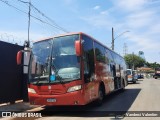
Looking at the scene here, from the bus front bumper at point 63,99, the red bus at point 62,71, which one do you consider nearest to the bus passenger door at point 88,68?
the red bus at point 62,71

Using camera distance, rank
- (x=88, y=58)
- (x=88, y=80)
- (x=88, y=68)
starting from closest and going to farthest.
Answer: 1. (x=88, y=80)
2. (x=88, y=68)
3. (x=88, y=58)

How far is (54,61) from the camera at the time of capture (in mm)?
10836

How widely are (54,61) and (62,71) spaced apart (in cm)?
57

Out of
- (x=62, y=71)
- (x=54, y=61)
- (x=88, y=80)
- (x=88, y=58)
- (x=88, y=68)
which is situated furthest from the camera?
(x=88, y=58)

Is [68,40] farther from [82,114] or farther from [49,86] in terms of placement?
[82,114]

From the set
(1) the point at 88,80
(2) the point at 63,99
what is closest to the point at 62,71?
(2) the point at 63,99

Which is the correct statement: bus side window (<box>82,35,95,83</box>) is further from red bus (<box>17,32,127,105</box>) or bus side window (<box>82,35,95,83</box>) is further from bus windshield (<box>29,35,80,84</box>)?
bus windshield (<box>29,35,80,84</box>)

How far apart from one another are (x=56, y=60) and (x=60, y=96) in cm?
139

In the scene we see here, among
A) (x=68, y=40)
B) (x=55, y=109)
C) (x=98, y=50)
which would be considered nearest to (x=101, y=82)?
(x=98, y=50)

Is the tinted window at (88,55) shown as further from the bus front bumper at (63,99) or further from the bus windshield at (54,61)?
the bus front bumper at (63,99)

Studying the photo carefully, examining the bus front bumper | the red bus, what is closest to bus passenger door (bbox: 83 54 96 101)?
the red bus

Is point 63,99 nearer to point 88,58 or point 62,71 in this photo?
point 62,71

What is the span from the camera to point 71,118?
396 inches

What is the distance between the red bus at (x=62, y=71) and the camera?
10359mm
